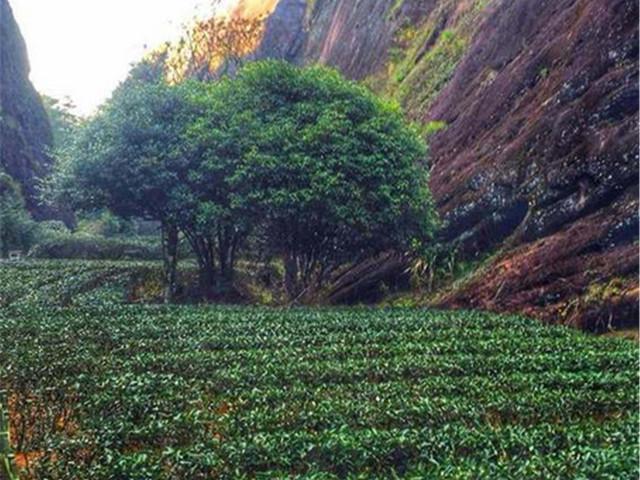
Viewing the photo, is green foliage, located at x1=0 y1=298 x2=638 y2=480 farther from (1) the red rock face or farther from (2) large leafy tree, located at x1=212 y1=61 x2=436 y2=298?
(2) large leafy tree, located at x1=212 y1=61 x2=436 y2=298

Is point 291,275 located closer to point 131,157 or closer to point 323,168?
point 323,168

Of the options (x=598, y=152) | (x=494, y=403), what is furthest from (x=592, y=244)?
(x=494, y=403)

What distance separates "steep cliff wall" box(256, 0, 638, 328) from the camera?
14281 mm

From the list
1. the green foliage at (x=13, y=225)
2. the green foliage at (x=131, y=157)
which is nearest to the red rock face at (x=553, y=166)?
the green foliage at (x=131, y=157)

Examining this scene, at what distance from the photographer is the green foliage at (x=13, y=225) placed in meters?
29.7

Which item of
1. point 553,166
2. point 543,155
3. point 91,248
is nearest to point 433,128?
point 543,155

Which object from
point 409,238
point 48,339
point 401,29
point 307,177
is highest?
point 401,29

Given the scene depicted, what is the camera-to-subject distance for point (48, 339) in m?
11.5

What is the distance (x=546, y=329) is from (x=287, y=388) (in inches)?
229

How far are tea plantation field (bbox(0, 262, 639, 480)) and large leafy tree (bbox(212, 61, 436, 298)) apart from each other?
450cm

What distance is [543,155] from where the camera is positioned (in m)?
17.8

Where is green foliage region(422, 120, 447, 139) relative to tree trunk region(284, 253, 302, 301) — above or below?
above

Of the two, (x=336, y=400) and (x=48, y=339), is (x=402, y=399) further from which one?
(x=48, y=339)

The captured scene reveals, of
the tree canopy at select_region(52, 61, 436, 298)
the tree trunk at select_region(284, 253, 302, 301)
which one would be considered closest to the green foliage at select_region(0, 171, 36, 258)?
the tree canopy at select_region(52, 61, 436, 298)
